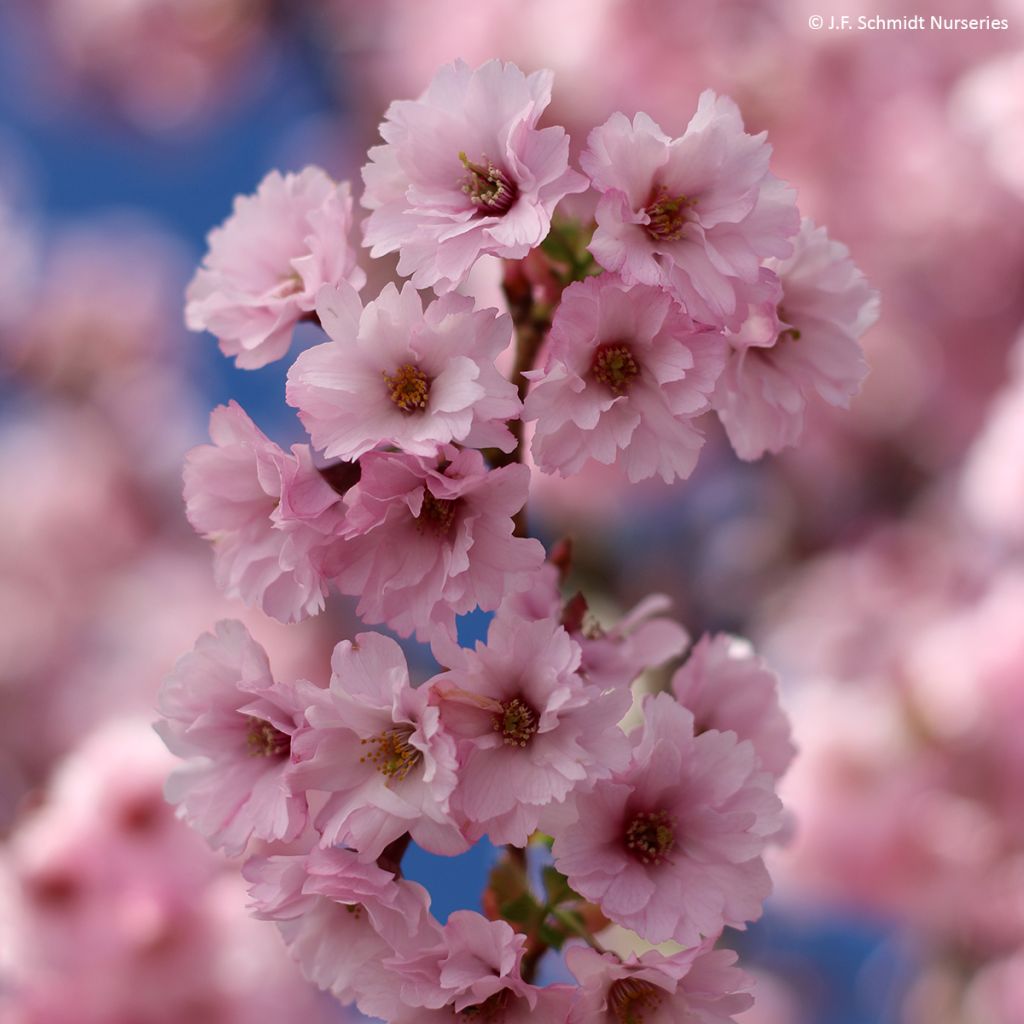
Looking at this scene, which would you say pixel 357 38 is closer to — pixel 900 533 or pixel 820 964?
pixel 900 533

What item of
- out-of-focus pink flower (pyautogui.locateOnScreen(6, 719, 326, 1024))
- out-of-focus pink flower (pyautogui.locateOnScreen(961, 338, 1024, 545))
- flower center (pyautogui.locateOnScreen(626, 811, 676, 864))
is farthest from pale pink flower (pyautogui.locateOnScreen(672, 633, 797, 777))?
out-of-focus pink flower (pyautogui.locateOnScreen(961, 338, 1024, 545))

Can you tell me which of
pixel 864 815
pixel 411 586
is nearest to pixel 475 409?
pixel 411 586

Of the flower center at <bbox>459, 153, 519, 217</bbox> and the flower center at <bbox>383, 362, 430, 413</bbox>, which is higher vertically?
the flower center at <bbox>459, 153, 519, 217</bbox>

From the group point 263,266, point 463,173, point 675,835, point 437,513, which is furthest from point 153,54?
point 675,835


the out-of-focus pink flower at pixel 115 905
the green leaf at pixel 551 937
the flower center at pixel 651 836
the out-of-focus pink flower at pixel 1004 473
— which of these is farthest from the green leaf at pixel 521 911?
the out-of-focus pink flower at pixel 1004 473

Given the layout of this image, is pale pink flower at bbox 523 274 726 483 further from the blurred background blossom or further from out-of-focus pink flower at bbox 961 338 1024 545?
out-of-focus pink flower at bbox 961 338 1024 545

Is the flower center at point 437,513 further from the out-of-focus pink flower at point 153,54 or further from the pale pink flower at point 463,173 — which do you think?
the out-of-focus pink flower at point 153,54
